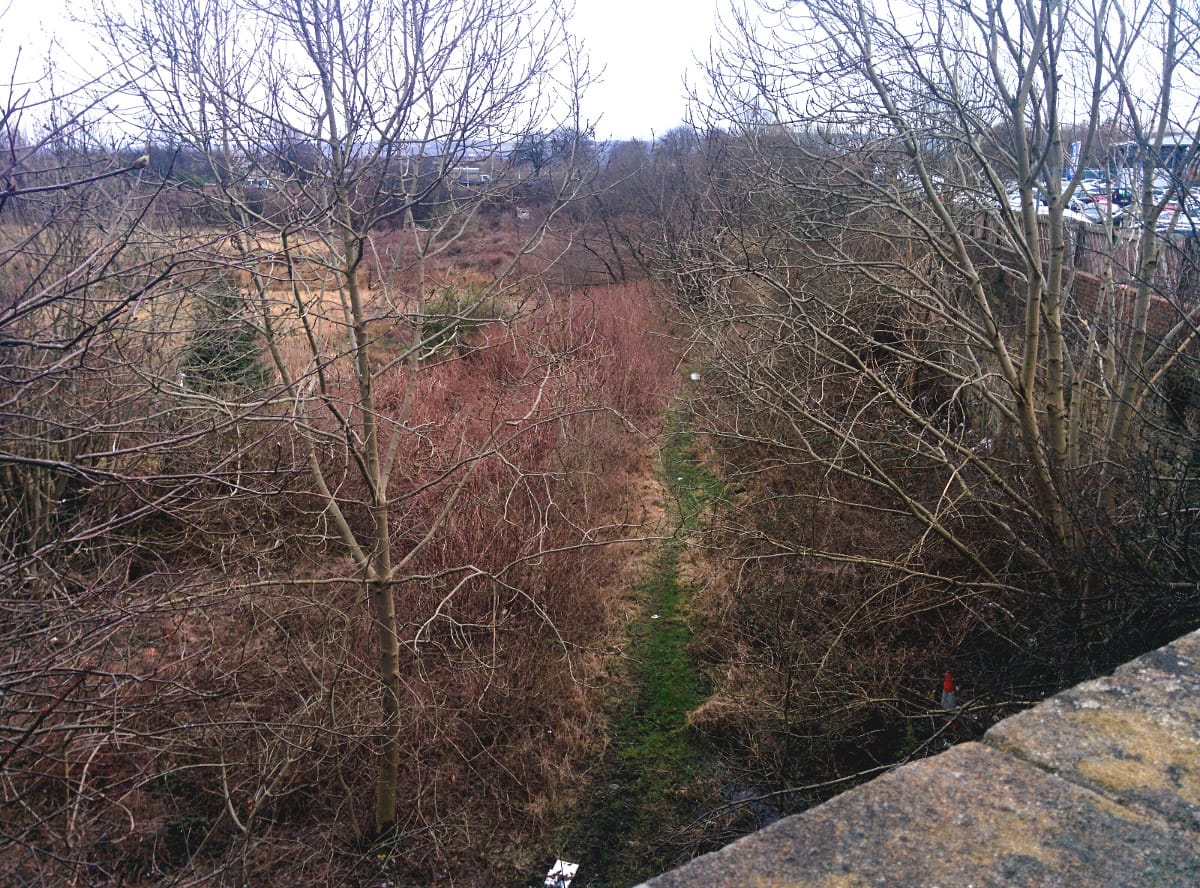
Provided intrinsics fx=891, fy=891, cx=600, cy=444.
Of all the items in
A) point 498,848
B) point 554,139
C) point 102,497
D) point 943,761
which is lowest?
point 498,848

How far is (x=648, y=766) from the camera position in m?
5.91

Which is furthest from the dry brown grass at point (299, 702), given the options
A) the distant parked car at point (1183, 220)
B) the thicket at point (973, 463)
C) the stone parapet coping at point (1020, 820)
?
the distant parked car at point (1183, 220)

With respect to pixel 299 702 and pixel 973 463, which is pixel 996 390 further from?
pixel 299 702

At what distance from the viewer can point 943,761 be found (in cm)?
144

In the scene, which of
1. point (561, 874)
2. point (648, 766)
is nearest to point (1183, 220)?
point (648, 766)

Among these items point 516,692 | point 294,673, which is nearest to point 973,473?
point 516,692

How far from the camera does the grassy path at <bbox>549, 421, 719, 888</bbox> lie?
5.12 metres

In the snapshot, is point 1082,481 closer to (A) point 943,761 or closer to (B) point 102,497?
(A) point 943,761

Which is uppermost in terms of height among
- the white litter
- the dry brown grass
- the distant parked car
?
the distant parked car

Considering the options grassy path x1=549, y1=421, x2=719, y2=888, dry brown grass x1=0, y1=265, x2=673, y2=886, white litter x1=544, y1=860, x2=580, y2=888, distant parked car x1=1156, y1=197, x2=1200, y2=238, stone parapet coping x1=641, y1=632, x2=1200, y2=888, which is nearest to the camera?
stone parapet coping x1=641, y1=632, x2=1200, y2=888

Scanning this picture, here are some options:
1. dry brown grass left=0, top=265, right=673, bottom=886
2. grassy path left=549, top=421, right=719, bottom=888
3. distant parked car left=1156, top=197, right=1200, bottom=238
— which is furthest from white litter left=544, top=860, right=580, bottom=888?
distant parked car left=1156, top=197, right=1200, bottom=238

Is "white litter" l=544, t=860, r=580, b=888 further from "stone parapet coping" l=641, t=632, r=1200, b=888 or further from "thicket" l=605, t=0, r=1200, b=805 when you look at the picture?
"stone parapet coping" l=641, t=632, r=1200, b=888

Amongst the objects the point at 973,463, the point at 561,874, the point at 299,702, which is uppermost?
the point at 973,463

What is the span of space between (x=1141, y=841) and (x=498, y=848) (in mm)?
4586
